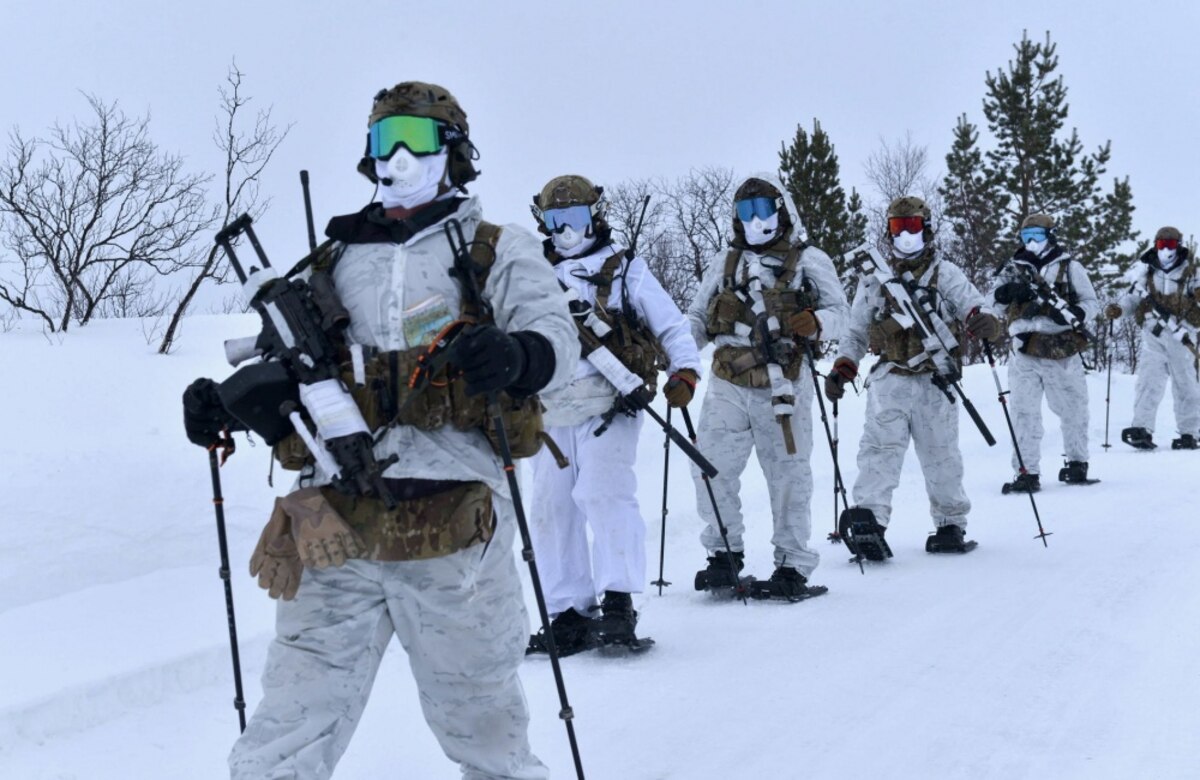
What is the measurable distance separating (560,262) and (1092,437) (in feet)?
40.4

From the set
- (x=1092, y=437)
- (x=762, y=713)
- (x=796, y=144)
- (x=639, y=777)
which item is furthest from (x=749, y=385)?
(x=796, y=144)

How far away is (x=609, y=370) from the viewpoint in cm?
599

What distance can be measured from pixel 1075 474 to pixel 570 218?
7.35 meters

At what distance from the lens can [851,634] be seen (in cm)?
607

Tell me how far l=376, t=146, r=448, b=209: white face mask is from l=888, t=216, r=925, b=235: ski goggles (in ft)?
17.8

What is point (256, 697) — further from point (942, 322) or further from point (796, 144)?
point (796, 144)

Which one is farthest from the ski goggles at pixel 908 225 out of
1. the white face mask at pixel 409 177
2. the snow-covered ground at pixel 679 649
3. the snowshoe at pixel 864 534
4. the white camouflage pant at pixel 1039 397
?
the white face mask at pixel 409 177

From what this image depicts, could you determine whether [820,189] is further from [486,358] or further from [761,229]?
[486,358]

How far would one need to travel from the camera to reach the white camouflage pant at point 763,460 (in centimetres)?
711

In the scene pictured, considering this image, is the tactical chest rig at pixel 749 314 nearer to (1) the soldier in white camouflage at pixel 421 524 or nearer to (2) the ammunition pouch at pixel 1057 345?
(1) the soldier in white camouflage at pixel 421 524

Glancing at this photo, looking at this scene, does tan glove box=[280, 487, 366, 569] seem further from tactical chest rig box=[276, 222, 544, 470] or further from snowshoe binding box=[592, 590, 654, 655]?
snowshoe binding box=[592, 590, 654, 655]

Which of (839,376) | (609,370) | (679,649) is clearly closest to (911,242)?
(839,376)

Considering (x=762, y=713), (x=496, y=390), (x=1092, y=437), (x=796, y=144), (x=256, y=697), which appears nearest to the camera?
(x=496, y=390)

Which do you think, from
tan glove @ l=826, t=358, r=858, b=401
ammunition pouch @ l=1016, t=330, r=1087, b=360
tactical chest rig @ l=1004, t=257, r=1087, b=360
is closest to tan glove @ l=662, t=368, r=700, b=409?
tan glove @ l=826, t=358, r=858, b=401
